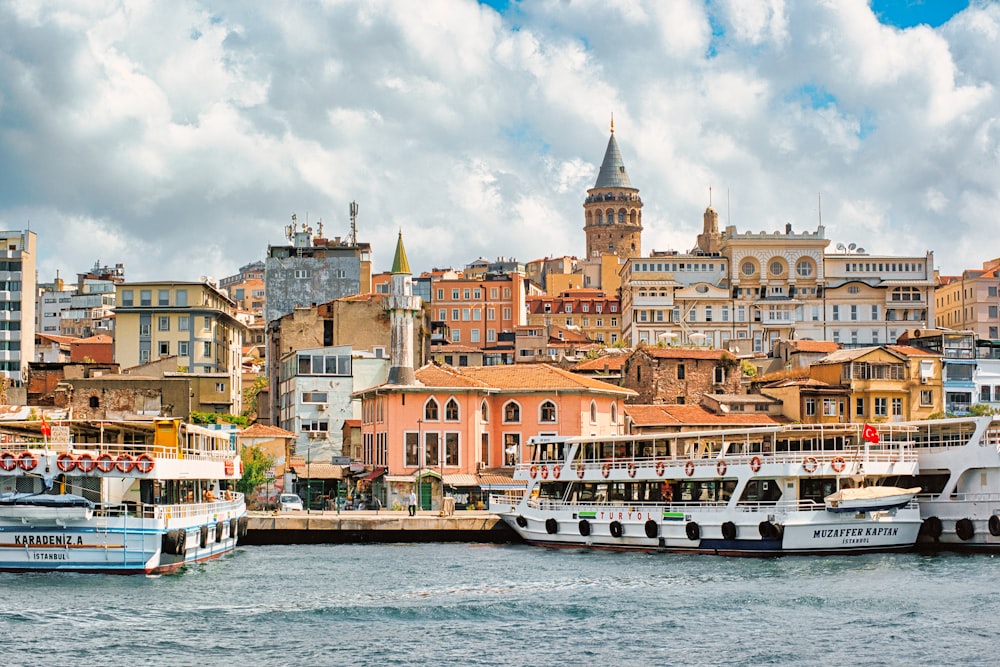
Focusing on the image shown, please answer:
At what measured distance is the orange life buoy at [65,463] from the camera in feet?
136

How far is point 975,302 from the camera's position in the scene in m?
123

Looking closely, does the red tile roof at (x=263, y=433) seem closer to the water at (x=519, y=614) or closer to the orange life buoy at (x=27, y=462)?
the water at (x=519, y=614)

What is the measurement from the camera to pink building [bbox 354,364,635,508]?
6700 centimetres

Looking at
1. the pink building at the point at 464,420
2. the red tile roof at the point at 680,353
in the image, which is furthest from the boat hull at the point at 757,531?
the red tile roof at the point at 680,353

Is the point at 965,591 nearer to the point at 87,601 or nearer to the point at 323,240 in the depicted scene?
the point at 87,601

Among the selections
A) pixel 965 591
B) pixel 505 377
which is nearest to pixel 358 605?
pixel 965 591

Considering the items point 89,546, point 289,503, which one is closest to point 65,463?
point 89,546

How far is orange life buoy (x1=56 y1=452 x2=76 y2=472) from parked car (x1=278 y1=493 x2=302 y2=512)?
19.6 metres

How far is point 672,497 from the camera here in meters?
51.5

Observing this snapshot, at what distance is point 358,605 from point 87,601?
6.12m

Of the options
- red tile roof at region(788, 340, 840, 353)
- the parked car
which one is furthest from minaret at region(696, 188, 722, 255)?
the parked car

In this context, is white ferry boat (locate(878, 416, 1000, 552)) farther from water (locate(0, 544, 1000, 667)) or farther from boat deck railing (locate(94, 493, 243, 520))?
boat deck railing (locate(94, 493, 243, 520))

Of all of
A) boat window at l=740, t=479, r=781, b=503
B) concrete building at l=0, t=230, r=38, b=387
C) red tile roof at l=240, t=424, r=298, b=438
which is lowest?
boat window at l=740, t=479, r=781, b=503

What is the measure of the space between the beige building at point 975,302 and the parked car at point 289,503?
236 feet
